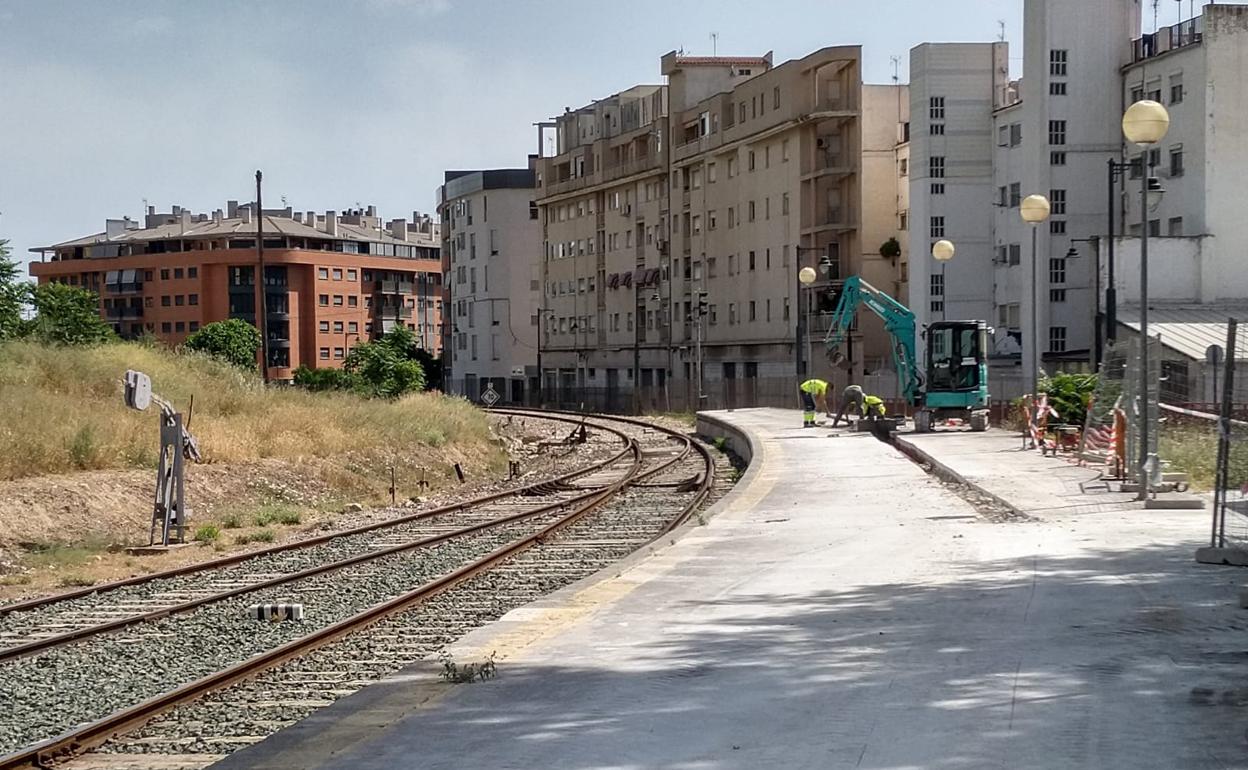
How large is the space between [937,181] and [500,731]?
2618 inches

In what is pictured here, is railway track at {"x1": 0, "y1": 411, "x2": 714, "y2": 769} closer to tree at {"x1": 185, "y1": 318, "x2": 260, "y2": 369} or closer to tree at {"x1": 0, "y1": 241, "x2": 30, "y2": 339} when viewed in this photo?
tree at {"x1": 0, "y1": 241, "x2": 30, "y2": 339}

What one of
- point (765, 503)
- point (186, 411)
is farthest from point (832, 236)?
point (765, 503)

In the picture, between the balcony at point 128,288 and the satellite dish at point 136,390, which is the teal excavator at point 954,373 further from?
the balcony at point 128,288

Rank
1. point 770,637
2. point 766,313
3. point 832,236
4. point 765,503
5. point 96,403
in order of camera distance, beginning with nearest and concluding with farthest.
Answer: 1. point 770,637
2. point 765,503
3. point 96,403
4. point 832,236
5. point 766,313

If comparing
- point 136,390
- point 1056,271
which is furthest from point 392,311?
point 136,390

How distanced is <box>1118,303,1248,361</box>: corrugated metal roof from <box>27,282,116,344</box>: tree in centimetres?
3574

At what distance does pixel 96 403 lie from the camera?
3431 cm

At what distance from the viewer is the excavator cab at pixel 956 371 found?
137ft

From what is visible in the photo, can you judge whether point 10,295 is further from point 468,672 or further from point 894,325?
point 468,672

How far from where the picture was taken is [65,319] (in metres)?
80.9

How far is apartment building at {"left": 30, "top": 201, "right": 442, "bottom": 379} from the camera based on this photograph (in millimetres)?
140500

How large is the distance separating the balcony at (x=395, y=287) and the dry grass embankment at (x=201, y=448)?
337 feet

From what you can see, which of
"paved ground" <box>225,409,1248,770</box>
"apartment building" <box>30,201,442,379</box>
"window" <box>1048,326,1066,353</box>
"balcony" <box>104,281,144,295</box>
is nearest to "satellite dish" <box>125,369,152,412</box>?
"paved ground" <box>225,409,1248,770</box>

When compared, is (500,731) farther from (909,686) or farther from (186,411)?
(186,411)
